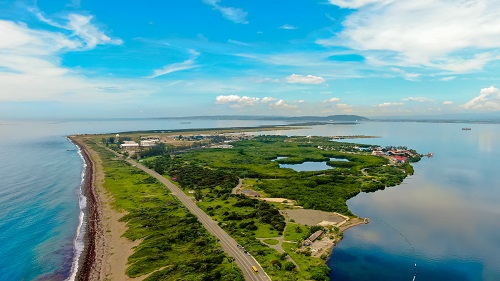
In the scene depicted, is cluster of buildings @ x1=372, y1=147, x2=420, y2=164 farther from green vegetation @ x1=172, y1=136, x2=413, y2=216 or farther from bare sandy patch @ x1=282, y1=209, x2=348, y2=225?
bare sandy patch @ x1=282, y1=209, x2=348, y2=225

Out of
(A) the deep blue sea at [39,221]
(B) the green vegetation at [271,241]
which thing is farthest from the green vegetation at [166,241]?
(A) the deep blue sea at [39,221]

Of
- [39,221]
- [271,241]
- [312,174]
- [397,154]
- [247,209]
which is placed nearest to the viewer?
[271,241]

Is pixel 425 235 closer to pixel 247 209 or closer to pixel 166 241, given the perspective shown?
pixel 247 209

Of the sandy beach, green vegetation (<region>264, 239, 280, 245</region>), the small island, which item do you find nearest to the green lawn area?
the small island

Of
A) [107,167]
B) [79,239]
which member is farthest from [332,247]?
[107,167]

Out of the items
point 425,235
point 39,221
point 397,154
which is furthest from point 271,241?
point 397,154

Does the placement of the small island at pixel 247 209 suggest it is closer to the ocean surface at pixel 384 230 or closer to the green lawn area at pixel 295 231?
the green lawn area at pixel 295 231

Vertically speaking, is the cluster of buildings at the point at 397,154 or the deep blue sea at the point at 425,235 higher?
the cluster of buildings at the point at 397,154
